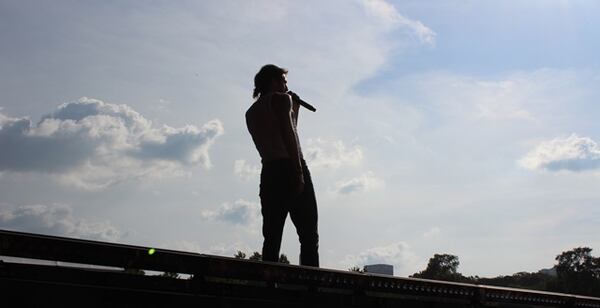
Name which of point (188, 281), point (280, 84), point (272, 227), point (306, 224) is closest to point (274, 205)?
point (272, 227)

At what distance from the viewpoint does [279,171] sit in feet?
20.8

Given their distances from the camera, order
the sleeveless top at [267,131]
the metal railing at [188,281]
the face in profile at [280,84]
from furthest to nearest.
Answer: the face in profile at [280,84]
the sleeveless top at [267,131]
the metal railing at [188,281]

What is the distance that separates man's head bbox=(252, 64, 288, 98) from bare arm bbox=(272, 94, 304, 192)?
1.06ft

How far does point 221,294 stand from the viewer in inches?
171

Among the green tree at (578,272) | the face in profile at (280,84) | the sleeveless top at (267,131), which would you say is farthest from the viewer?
the green tree at (578,272)

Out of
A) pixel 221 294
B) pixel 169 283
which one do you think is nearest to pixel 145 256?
pixel 169 283

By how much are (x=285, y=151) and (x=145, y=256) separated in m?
2.57

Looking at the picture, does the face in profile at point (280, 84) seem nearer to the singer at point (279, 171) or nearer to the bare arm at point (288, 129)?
the singer at point (279, 171)

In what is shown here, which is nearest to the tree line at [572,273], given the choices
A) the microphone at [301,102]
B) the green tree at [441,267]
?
the green tree at [441,267]

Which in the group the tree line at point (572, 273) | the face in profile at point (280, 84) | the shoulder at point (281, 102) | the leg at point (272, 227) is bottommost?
the leg at point (272, 227)

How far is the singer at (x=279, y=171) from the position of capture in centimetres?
629

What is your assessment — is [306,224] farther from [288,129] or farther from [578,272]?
[578,272]

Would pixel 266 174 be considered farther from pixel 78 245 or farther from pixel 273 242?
pixel 78 245

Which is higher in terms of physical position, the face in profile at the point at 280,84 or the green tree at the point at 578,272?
the green tree at the point at 578,272
